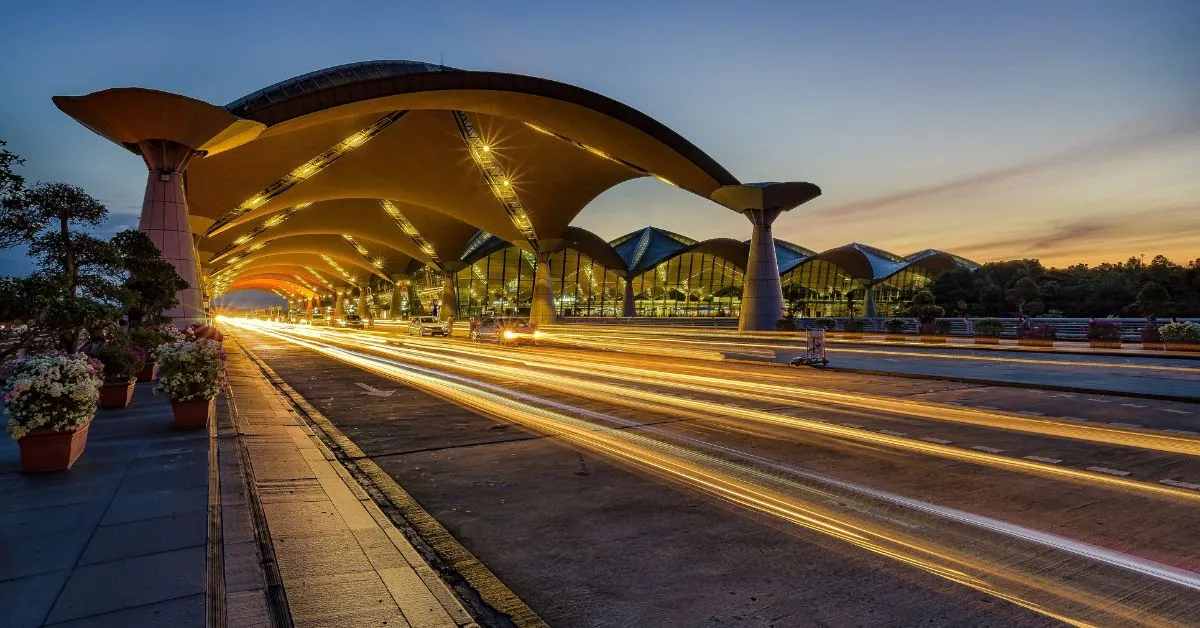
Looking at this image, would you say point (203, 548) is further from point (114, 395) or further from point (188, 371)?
point (114, 395)

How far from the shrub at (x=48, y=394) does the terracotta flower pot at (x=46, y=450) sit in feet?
0.25

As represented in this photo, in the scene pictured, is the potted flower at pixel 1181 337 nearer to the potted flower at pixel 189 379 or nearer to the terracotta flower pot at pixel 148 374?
the potted flower at pixel 189 379

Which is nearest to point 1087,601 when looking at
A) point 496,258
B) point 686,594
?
point 686,594

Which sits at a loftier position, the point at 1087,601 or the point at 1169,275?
the point at 1169,275

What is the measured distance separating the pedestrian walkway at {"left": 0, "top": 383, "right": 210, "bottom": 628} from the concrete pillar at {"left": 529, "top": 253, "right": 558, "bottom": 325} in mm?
58714

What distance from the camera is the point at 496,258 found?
92.2 meters

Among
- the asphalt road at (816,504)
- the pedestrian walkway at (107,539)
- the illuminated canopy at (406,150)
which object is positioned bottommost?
the asphalt road at (816,504)

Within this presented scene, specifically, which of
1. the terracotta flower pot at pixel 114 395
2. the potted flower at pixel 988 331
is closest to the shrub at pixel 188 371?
the terracotta flower pot at pixel 114 395

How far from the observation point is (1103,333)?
28484 millimetres

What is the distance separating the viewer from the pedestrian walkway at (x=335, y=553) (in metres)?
3.76

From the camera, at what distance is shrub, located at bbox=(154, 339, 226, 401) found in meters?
9.47

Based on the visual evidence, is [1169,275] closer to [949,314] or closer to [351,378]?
[949,314]

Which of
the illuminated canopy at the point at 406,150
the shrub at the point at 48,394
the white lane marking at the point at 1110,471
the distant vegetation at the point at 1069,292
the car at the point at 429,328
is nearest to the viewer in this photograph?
the shrub at the point at 48,394

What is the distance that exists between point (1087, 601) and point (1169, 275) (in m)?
57.8
